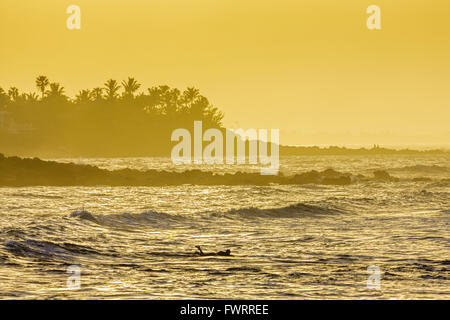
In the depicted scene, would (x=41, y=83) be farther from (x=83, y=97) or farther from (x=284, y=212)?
(x=284, y=212)

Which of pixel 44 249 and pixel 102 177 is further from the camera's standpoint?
pixel 102 177

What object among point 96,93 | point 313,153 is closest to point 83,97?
point 96,93

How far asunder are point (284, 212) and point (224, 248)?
12.6 meters

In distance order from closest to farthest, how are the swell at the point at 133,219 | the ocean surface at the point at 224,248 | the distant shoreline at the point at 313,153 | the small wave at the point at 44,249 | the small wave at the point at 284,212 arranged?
the ocean surface at the point at 224,248, the small wave at the point at 44,249, the swell at the point at 133,219, the small wave at the point at 284,212, the distant shoreline at the point at 313,153

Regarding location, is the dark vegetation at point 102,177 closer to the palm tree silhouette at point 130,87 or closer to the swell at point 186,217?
the swell at point 186,217

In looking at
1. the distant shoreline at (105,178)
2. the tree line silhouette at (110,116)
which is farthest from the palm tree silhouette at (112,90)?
the distant shoreline at (105,178)

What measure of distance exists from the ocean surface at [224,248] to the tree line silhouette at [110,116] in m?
152

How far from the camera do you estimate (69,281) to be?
12.6 m

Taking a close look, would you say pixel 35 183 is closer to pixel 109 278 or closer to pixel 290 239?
pixel 290 239

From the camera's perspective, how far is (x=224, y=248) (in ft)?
58.9

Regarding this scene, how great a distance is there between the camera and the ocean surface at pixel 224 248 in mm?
11953

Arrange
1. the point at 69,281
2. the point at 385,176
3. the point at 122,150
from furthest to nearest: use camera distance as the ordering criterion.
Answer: the point at 122,150
the point at 385,176
the point at 69,281
